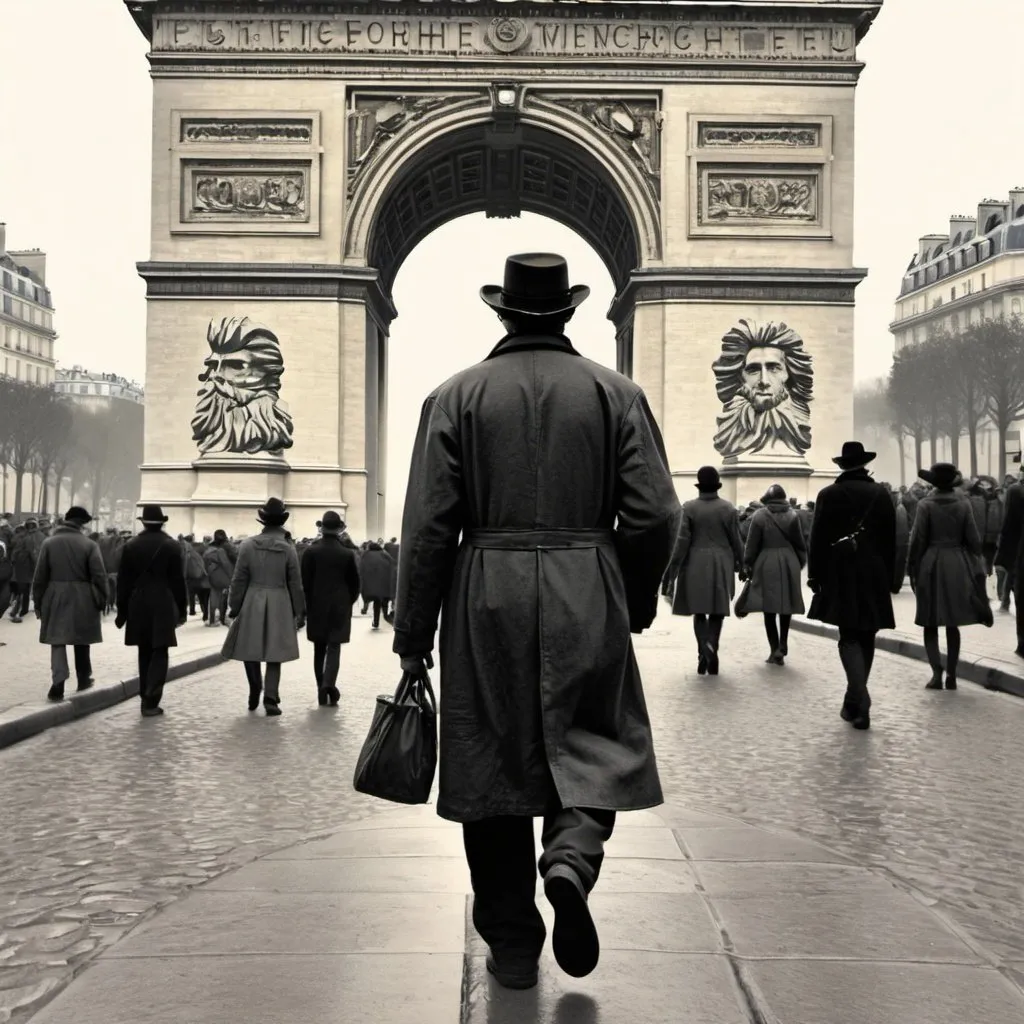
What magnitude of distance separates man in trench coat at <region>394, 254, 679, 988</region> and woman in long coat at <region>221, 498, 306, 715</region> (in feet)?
21.4

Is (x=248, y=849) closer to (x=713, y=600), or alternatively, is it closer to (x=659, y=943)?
(x=659, y=943)

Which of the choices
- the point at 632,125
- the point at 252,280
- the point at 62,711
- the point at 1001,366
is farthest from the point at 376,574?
the point at 1001,366

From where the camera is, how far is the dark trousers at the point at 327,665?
10570 millimetres

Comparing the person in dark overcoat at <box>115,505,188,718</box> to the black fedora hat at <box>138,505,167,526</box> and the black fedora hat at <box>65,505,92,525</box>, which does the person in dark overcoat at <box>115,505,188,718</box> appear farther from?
the black fedora hat at <box>65,505,92,525</box>

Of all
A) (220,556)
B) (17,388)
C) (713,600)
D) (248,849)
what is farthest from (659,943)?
(17,388)

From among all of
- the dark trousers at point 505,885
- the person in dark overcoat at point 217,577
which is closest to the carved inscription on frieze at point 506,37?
the person in dark overcoat at point 217,577

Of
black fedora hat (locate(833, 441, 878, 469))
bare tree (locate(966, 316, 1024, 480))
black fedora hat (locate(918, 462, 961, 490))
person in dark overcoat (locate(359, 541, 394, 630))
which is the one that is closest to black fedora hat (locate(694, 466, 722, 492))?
black fedora hat (locate(918, 462, 961, 490))

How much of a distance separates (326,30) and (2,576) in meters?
16.6

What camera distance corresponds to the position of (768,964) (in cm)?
388

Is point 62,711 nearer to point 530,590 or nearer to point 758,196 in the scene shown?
point 530,590

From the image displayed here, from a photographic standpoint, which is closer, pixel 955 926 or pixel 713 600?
pixel 955 926

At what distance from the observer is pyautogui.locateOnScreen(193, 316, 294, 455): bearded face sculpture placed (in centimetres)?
2684

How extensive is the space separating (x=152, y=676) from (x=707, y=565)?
4733 millimetres

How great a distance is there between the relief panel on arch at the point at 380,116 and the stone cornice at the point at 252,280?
1592mm
